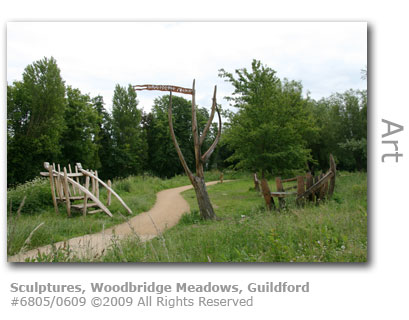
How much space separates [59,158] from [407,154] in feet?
23.6

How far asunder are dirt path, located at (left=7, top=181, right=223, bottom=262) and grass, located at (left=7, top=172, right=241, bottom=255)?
200 millimetres

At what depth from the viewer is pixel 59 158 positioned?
6133 millimetres

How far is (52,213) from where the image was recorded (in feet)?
24.7

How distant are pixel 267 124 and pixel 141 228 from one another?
6.42 m

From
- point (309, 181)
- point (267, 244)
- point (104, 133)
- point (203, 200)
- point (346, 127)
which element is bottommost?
point (267, 244)

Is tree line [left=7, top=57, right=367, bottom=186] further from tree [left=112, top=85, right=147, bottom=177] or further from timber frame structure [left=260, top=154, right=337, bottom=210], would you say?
timber frame structure [left=260, top=154, right=337, bottom=210]

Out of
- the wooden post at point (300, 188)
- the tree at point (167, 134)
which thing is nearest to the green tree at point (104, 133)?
the tree at point (167, 134)

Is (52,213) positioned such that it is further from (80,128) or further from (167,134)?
(167,134)

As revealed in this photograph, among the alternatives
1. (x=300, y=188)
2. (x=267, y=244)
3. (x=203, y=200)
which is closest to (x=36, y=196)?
(x=203, y=200)

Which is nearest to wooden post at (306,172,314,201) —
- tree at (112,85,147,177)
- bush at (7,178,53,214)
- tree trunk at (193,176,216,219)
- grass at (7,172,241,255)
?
tree trunk at (193,176,216,219)

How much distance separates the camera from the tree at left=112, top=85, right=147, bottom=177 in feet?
19.8

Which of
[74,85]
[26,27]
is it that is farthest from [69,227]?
[26,27]

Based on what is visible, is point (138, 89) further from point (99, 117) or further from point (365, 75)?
point (365, 75)

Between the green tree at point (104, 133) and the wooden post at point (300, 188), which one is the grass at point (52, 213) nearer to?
the green tree at point (104, 133)
